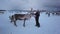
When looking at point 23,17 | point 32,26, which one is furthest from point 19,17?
point 32,26

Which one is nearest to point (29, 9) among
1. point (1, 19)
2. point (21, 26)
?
point (21, 26)

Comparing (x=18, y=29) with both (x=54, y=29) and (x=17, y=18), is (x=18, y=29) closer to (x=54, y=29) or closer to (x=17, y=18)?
(x=17, y=18)

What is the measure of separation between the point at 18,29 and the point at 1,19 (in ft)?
0.76

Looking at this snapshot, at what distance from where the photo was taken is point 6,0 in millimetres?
1792

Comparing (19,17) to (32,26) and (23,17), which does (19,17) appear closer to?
(23,17)

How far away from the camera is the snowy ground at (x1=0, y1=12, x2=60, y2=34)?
1790 mm

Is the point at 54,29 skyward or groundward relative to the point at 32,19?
groundward

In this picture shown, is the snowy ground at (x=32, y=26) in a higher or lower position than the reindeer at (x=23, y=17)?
lower

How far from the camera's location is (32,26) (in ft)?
5.88

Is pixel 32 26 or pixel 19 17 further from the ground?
pixel 19 17

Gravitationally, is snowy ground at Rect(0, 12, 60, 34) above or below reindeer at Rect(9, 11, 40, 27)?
below

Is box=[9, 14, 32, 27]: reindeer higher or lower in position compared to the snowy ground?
higher

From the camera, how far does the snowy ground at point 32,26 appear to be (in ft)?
5.87

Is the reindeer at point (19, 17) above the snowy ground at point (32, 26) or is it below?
above
